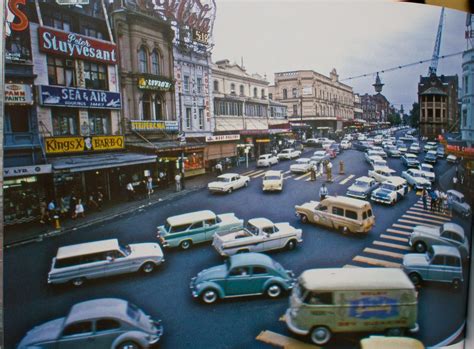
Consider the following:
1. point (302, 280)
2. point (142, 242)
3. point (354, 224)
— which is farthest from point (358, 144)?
point (142, 242)

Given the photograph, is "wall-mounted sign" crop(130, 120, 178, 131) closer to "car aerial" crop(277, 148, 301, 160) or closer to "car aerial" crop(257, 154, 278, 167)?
"car aerial" crop(257, 154, 278, 167)

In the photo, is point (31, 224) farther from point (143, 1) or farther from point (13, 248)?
point (143, 1)

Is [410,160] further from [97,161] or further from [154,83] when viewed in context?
[97,161]

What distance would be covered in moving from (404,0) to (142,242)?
600cm

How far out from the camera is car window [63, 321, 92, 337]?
409cm

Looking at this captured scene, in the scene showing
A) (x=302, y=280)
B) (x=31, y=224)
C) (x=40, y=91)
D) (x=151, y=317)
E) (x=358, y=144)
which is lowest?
(x=151, y=317)

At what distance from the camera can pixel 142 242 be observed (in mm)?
5020

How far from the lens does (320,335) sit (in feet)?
14.9

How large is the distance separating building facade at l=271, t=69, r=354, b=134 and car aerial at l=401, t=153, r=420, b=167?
4.67 feet

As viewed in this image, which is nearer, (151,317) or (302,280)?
(151,317)

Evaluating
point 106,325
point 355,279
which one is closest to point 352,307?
point 355,279

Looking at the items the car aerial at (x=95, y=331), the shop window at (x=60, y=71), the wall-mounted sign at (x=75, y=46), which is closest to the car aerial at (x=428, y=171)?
the car aerial at (x=95, y=331)

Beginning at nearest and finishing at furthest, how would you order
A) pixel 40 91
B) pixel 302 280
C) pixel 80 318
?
pixel 80 318 < pixel 40 91 < pixel 302 280

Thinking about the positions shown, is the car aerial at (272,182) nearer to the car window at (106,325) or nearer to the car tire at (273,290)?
the car tire at (273,290)
